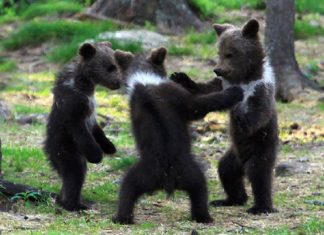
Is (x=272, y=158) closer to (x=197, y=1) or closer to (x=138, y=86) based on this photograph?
(x=138, y=86)

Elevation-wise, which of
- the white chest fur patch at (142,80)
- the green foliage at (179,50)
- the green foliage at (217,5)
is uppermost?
the white chest fur patch at (142,80)

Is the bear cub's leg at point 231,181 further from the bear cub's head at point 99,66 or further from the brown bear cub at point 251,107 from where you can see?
the bear cub's head at point 99,66

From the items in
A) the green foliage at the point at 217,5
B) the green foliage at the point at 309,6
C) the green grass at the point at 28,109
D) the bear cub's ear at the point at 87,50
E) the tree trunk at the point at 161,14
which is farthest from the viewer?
the green foliage at the point at 309,6

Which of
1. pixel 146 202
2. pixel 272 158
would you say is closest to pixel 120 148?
pixel 146 202

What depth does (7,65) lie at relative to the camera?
58.2ft

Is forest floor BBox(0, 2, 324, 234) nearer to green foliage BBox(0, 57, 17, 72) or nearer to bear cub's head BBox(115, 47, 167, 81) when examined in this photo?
green foliage BBox(0, 57, 17, 72)

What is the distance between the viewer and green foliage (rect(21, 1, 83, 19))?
21.3 metres

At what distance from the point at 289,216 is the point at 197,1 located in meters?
12.8

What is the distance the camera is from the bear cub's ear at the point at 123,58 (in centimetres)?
852

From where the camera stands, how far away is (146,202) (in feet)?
28.8

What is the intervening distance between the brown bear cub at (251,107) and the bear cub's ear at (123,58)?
52 cm

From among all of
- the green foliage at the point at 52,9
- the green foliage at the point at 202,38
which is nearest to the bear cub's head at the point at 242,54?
the green foliage at the point at 202,38

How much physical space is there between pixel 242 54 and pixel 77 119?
1767 millimetres

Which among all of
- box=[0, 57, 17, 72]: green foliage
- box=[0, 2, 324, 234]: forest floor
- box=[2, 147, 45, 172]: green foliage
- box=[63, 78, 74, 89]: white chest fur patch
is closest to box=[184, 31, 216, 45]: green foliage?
box=[0, 2, 324, 234]: forest floor
